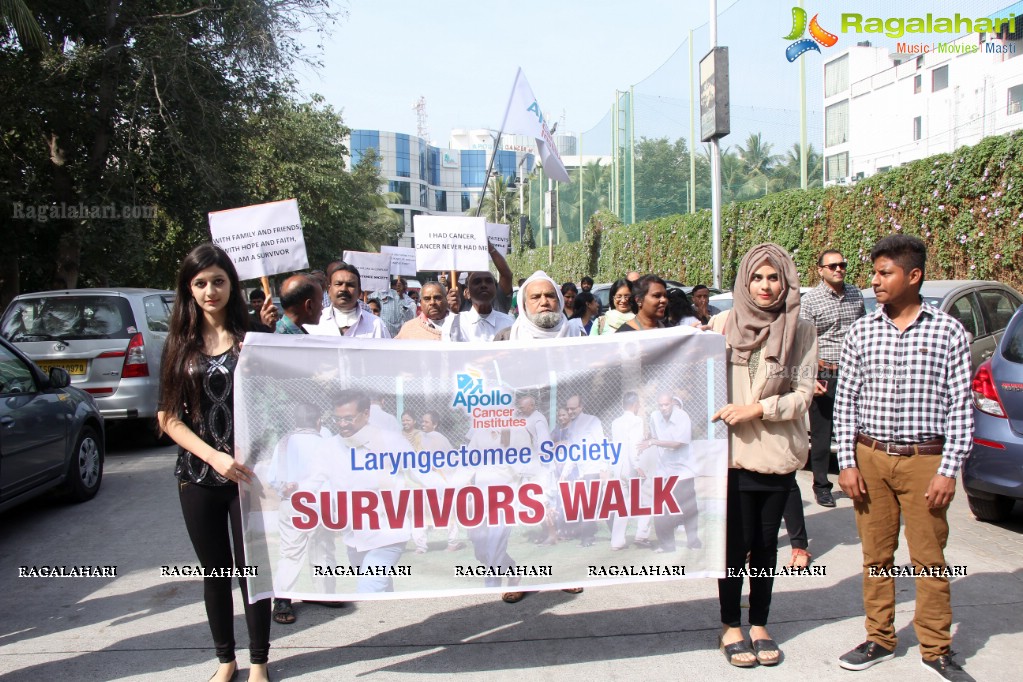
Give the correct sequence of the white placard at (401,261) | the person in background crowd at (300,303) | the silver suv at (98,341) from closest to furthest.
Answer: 1. the person in background crowd at (300,303)
2. the silver suv at (98,341)
3. the white placard at (401,261)

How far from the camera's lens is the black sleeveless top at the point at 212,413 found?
12.0 ft

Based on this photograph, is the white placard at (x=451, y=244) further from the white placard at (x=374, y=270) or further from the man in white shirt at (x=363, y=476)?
the man in white shirt at (x=363, y=476)

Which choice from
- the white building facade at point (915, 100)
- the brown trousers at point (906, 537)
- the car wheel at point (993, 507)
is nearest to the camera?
the brown trousers at point (906, 537)

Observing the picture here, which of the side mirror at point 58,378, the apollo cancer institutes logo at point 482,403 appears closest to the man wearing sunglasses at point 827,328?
the apollo cancer institutes logo at point 482,403

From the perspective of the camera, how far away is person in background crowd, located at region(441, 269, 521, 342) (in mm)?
6082

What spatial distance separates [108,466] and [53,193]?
8.35 metres

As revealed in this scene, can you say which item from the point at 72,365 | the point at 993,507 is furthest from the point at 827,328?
the point at 72,365

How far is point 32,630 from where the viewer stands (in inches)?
179

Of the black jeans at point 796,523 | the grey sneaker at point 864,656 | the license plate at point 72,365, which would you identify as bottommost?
the grey sneaker at point 864,656

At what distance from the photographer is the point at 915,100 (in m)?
32.3

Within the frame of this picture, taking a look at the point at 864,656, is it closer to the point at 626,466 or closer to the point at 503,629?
the point at 626,466

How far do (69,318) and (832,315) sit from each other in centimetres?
785

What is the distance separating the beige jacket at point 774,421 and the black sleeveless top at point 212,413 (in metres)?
2.15

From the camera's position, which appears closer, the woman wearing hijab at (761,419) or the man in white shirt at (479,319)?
the woman wearing hijab at (761,419)
